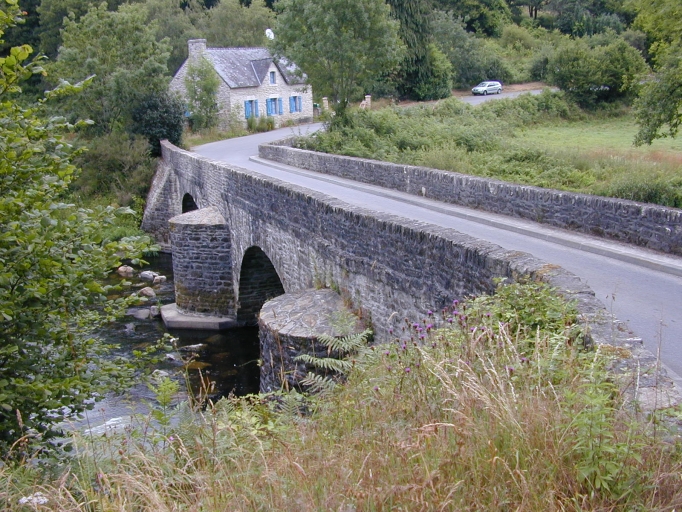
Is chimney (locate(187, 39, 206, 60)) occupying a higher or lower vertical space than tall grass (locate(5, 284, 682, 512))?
higher

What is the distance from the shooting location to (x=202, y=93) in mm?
38469

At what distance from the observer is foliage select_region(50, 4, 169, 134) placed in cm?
3142

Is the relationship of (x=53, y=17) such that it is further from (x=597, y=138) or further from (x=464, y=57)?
(x=597, y=138)

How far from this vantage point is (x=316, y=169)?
20.0 metres

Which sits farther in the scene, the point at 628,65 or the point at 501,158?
the point at 628,65

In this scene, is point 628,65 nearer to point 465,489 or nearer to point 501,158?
point 501,158

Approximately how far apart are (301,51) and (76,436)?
24275 mm

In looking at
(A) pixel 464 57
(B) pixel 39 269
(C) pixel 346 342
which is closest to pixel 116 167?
(C) pixel 346 342

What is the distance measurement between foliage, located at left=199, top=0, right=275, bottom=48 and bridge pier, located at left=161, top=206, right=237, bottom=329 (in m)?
43.4

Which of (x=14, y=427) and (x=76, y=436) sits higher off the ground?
(x=76, y=436)

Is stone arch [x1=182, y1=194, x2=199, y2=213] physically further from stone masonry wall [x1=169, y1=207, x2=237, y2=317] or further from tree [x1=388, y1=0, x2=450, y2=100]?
tree [x1=388, y1=0, x2=450, y2=100]

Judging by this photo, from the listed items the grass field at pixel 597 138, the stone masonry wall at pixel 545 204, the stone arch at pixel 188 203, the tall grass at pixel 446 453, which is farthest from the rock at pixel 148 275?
the tall grass at pixel 446 453

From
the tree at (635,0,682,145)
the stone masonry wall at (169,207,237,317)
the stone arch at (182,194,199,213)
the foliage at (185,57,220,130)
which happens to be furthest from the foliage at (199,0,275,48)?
the tree at (635,0,682,145)

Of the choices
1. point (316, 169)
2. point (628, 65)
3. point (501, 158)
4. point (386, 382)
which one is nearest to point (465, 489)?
point (386, 382)
